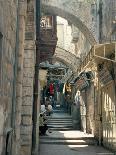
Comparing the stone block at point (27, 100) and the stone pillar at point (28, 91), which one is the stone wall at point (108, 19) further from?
the stone block at point (27, 100)

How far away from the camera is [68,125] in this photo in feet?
68.9

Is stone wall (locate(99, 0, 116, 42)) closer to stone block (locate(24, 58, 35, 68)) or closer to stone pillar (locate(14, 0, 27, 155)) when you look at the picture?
stone block (locate(24, 58, 35, 68))

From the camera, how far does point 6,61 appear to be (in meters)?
4.92

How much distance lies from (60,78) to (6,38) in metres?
25.0

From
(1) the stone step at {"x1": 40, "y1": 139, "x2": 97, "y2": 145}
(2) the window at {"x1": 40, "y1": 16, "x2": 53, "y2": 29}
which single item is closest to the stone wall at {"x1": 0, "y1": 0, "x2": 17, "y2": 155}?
(2) the window at {"x1": 40, "y1": 16, "x2": 53, "y2": 29}

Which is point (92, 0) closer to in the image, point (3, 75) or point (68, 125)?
point (68, 125)

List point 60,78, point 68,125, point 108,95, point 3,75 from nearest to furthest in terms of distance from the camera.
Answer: point 3,75 → point 108,95 → point 68,125 → point 60,78

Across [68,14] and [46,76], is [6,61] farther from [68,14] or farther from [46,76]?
[68,14]

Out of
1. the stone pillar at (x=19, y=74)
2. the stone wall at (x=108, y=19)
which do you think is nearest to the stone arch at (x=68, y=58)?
the stone wall at (x=108, y=19)

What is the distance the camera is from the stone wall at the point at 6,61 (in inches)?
180

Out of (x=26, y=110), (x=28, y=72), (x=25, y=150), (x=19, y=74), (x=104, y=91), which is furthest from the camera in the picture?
(x=104, y=91)

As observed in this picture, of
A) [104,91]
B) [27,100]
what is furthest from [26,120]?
[104,91]

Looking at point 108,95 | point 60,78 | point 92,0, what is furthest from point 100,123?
Answer: point 60,78

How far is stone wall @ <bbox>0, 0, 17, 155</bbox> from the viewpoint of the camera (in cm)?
457
